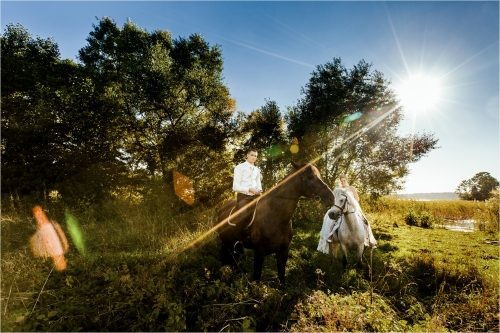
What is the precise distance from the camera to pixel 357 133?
13398 millimetres

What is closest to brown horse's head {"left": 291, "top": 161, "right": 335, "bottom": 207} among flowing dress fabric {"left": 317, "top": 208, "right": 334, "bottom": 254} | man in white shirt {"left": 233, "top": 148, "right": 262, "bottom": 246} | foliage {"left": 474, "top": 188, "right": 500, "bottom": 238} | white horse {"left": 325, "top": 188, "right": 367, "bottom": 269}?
man in white shirt {"left": 233, "top": 148, "right": 262, "bottom": 246}

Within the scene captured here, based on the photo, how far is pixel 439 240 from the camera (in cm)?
1005

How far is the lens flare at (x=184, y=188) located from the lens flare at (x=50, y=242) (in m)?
6.54

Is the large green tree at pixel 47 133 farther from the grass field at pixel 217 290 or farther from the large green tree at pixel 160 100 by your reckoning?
the grass field at pixel 217 290

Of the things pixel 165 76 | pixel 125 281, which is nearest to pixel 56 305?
pixel 125 281

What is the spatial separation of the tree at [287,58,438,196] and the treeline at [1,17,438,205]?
6cm

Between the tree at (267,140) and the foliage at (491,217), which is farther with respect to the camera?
the tree at (267,140)

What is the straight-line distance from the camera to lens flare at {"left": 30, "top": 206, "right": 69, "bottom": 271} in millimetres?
5459

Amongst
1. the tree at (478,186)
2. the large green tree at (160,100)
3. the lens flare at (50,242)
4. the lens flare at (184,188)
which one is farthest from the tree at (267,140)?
the tree at (478,186)

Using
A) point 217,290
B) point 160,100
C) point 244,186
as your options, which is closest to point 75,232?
point 217,290

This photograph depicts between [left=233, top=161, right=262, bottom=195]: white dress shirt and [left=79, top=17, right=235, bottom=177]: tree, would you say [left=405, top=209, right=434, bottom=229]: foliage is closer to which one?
[left=79, top=17, right=235, bottom=177]: tree

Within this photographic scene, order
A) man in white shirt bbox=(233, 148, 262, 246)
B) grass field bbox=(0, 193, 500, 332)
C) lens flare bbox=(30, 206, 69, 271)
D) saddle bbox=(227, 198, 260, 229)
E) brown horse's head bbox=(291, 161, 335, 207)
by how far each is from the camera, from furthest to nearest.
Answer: lens flare bbox=(30, 206, 69, 271), man in white shirt bbox=(233, 148, 262, 246), saddle bbox=(227, 198, 260, 229), brown horse's head bbox=(291, 161, 335, 207), grass field bbox=(0, 193, 500, 332)

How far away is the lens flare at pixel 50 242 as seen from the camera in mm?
5459

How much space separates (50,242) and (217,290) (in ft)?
21.1
